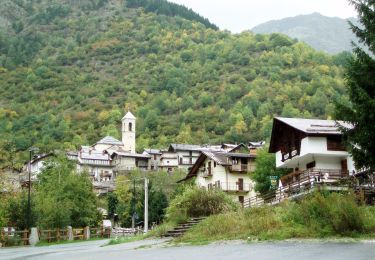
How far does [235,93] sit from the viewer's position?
18500 centimetres

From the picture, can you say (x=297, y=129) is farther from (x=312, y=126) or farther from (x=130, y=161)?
(x=130, y=161)

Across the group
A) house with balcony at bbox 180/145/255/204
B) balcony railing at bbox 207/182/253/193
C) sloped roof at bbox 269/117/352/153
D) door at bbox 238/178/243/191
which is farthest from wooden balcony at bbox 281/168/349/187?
door at bbox 238/178/243/191

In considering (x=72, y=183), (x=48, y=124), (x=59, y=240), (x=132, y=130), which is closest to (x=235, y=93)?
(x=132, y=130)

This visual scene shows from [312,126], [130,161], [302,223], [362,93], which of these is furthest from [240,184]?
[130,161]

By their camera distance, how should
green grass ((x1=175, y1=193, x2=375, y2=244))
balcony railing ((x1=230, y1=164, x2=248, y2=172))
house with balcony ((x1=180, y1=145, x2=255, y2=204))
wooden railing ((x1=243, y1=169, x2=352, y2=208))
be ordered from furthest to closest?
balcony railing ((x1=230, y1=164, x2=248, y2=172))
house with balcony ((x1=180, y1=145, x2=255, y2=204))
wooden railing ((x1=243, y1=169, x2=352, y2=208))
green grass ((x1=175, y1=193, x2=375, y2=244))

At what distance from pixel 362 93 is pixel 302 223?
6.13m

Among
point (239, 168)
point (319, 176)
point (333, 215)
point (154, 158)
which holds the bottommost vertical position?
point (333, 215)

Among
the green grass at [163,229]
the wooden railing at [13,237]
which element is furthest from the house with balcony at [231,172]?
the green grass at [163,229]

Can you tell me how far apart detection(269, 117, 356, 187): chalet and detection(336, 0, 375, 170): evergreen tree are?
16.7m

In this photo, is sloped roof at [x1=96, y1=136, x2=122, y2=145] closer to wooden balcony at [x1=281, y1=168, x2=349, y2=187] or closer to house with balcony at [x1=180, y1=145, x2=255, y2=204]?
house with balcony at [x1=180, y1=145, x2=255, y2=204]

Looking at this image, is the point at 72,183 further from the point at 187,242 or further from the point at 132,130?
the point at 132,130

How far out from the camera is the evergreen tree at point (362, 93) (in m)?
22.0

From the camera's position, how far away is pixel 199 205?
35594 millimetres

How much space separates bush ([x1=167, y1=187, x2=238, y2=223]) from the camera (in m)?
35.2
